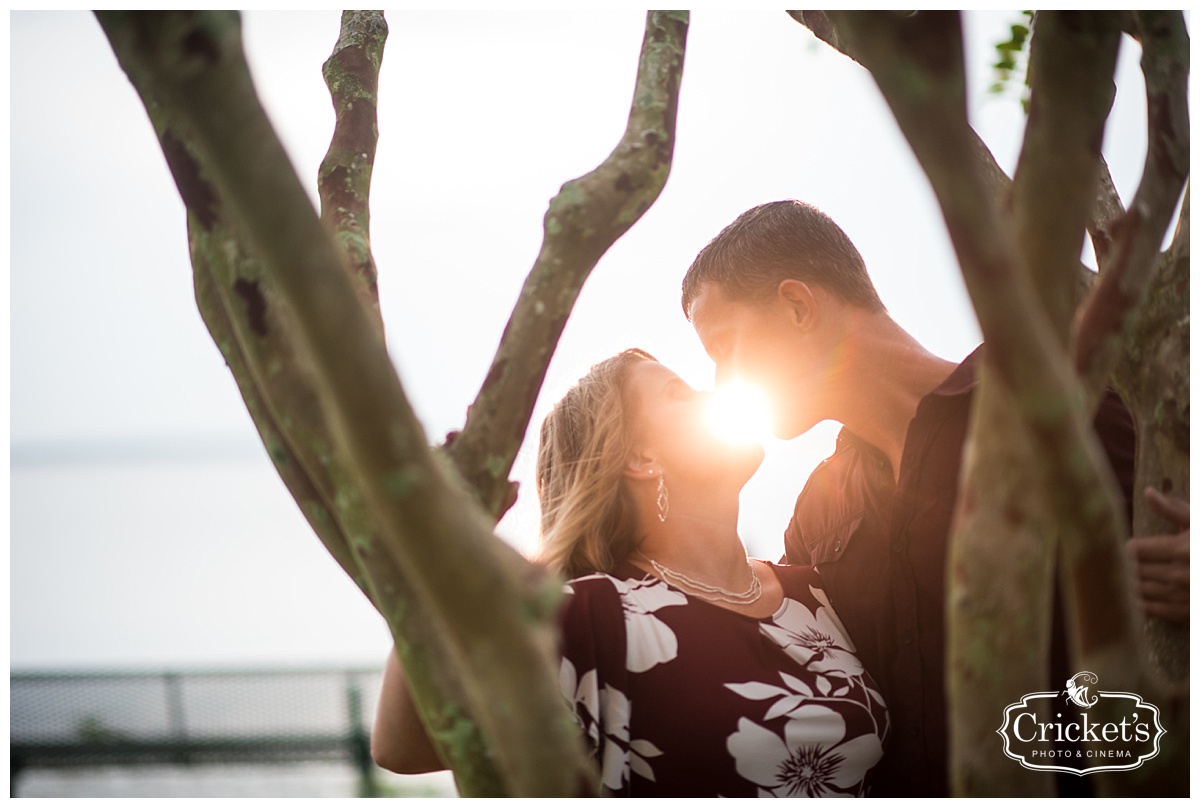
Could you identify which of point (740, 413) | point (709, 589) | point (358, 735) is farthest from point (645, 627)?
point (358, 735)

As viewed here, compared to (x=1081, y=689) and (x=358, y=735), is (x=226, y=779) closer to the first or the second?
(x=358, y=735)

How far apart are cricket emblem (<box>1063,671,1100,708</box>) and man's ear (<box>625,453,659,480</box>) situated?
3.15 ft

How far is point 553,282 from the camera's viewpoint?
1102 millimetres

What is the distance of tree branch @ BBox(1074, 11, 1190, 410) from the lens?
0.93 m

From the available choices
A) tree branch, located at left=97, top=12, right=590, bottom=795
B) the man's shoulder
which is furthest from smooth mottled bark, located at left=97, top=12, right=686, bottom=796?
the man's shoulder

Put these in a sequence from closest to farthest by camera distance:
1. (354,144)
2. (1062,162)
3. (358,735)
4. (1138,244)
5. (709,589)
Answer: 1. (1062,162)
2. (1138,244)
3. (354,144)
4. (709,589)
5. (358,735)

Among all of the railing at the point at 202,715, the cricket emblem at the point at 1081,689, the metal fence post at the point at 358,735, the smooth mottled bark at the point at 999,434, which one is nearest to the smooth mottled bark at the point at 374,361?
the smooth mottled bark at the point at 999,434

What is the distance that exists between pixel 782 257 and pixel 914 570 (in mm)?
829

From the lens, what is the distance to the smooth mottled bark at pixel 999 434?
0.72m

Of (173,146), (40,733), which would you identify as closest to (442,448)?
(173,146)

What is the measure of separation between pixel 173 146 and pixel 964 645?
38.8 inches

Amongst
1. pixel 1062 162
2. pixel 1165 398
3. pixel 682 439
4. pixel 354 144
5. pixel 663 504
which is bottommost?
pixel 663 504
